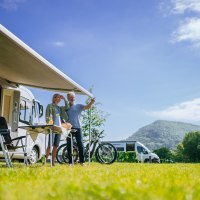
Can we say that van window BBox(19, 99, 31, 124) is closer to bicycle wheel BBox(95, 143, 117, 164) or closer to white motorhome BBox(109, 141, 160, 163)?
bicycle wheel BBox(95, 143, 117, 164)

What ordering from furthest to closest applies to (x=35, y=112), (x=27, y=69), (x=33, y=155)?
(x=35, y=112) → (x=33, y=155) → (x=27, y=69)

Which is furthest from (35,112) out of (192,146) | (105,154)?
(192,146)

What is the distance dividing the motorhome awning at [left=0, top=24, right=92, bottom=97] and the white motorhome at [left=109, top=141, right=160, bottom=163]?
21092mm

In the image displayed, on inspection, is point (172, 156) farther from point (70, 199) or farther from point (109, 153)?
point (70, 199)

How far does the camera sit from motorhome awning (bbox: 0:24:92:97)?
653 centimetres

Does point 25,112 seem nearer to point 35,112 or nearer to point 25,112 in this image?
point 25,112

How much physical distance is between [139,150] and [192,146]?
110 feet

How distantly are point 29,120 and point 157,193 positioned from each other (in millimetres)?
9382

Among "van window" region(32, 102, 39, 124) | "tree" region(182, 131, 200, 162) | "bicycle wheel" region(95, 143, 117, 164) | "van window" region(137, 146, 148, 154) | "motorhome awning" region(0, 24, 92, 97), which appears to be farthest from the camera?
"tree" region(182, 131, 200, 162)

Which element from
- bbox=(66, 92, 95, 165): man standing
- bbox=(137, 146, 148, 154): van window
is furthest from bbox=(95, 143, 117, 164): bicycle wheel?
bbox=(137, 146, 148, 154): van window

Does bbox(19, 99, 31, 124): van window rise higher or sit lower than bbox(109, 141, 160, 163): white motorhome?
higher

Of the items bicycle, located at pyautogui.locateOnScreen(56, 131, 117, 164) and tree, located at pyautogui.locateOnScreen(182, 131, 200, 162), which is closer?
bicycle, located at pyautogui.locateOnScreen(56, 131, 117, 164)

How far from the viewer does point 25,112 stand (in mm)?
11312

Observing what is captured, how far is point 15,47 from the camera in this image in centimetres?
671
